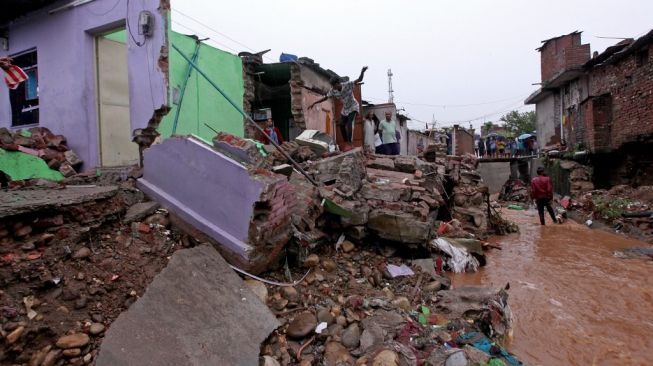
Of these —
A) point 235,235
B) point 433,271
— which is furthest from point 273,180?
point 433,271

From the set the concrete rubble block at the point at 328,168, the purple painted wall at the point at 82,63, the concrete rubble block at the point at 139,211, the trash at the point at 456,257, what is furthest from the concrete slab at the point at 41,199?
the trash at the point at 456,257

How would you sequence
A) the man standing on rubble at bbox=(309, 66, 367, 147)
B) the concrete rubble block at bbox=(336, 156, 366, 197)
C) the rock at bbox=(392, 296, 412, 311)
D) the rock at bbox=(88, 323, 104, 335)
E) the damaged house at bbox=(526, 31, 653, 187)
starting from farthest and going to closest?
the damaged house at bbox=(526, 31, 653, 187) < the man standing on rubble at bbox=(309, 66, 367, 147) < the concrete rubble block at bbox=(336, 156, 366, 197) < the rock at bbox=(392, 296, 412, 311) < the rock at bbox=(88, 323, 104, 335)

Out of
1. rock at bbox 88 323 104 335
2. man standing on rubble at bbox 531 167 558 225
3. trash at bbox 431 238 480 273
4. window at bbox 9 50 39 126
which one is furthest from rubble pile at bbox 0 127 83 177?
man standing on rubble at bbox 531 167 558 225

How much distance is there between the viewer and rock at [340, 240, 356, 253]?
5195 mm

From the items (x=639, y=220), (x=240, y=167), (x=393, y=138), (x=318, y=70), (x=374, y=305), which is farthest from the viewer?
(x=318, y=70)

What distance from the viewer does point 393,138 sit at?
10977 mm

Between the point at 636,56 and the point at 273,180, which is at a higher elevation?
the point at 636,56

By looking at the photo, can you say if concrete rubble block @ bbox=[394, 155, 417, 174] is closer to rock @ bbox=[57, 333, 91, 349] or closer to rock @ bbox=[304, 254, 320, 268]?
rock @ bbox=[304, 254, 320, 268]

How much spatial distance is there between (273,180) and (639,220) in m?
9.69

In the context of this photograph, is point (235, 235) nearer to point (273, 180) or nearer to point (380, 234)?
point (273, 180)

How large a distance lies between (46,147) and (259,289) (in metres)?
4.78

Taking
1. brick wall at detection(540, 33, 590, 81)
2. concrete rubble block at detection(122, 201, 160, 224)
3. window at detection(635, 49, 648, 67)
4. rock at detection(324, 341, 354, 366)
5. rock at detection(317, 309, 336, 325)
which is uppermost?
brick wall at detection(540, 33, 590, 81)

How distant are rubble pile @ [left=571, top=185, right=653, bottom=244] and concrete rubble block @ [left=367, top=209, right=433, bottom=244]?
6421mm

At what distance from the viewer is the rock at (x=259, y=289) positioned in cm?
353
